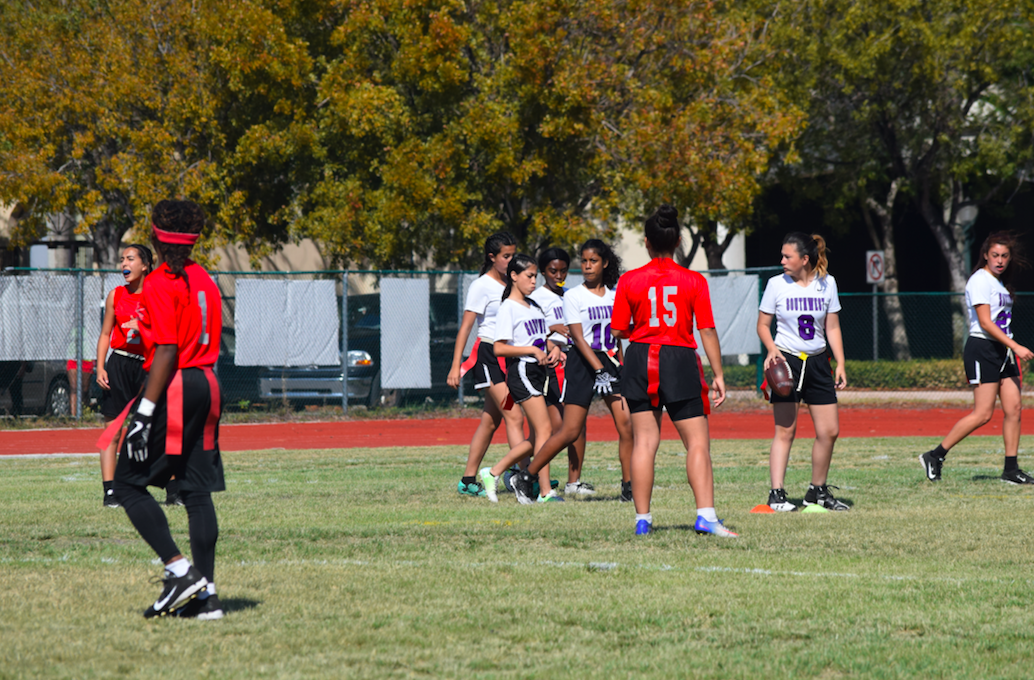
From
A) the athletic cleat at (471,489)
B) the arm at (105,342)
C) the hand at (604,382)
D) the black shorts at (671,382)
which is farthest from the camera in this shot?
the athletic cleat at (471,489)

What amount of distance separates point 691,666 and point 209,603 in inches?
81.0

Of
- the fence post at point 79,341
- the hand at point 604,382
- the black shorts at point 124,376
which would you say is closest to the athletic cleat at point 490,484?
the hand at point 604,382

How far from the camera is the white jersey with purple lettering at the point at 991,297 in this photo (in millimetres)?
9992

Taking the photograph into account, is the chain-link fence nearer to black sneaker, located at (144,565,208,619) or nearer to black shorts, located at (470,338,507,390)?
black shorts, located at (470,338,507,390)

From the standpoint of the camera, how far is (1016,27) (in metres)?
25.3

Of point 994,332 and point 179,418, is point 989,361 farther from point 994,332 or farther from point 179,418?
point 179,418

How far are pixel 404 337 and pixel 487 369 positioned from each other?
418 inches

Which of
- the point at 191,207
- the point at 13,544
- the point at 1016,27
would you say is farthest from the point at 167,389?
the point at 1016,27

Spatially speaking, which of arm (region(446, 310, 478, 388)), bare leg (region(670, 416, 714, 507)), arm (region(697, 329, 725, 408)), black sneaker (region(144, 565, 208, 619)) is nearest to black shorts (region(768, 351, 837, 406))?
arm (region(697, 329, 725, 408))

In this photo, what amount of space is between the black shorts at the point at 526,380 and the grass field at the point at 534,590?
2.80 ft

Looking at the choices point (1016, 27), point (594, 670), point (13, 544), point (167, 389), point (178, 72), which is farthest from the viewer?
point (1016, 27)

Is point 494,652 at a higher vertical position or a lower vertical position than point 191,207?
lower

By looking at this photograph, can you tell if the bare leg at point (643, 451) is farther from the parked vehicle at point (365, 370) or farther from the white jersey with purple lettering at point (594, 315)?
the parked vehicle at point (365, 370)

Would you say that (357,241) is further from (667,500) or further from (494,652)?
(494,652)
